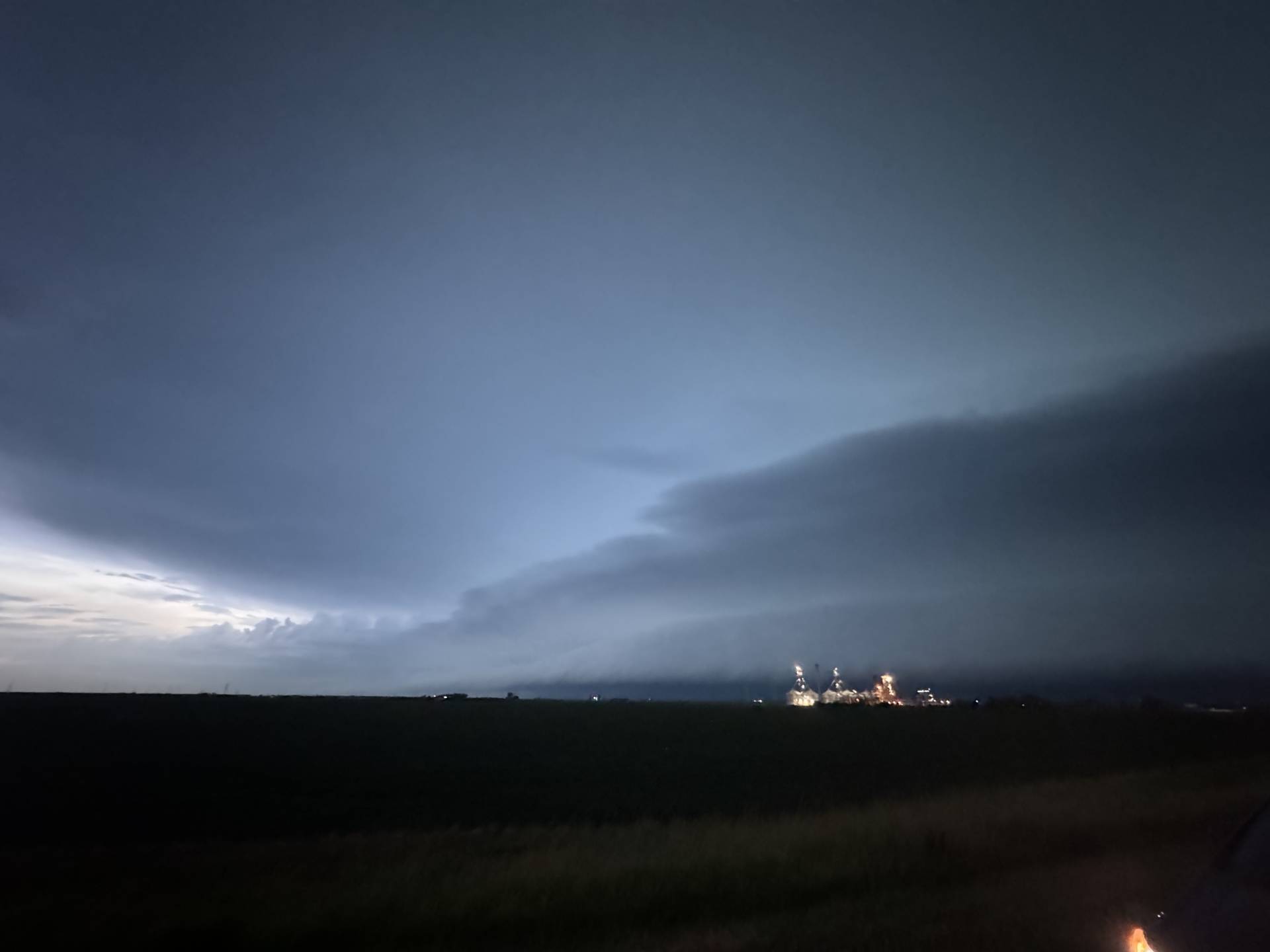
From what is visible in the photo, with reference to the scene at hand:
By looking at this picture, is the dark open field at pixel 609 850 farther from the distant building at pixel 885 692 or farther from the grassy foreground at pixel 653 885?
the distant building at pixel 885 692

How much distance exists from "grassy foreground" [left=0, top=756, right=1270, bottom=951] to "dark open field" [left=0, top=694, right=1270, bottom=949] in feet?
0.18

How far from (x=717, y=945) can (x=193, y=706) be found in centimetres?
12319

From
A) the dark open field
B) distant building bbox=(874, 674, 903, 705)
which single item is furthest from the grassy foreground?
distant building bbox=(874, 674, 903, 705)

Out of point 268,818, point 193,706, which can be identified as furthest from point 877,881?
point 193,706

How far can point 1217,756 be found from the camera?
127 ft

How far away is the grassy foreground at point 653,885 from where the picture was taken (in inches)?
392

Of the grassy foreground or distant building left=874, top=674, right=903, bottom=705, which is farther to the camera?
distant building left=874, top=674, right=903, bottom=705

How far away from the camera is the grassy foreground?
32.7ft

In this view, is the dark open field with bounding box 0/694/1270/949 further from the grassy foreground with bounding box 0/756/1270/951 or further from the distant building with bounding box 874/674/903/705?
the distant building with bounding box 874/674/903/705

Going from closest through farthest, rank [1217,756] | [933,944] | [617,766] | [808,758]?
[933,944]
[1217,756]
[617,766]
[808,758]

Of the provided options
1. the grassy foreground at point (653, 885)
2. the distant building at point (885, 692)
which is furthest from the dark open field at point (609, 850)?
the distant building at point (885, 692)

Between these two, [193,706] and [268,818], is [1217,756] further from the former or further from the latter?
[193,706]

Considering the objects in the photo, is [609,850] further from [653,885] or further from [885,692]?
[885,692]

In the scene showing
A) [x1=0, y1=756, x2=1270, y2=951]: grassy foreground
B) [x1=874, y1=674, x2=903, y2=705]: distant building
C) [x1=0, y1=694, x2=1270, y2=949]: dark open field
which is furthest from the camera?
[x1=874, y1=674, x2=903, y2=705]: distant building
